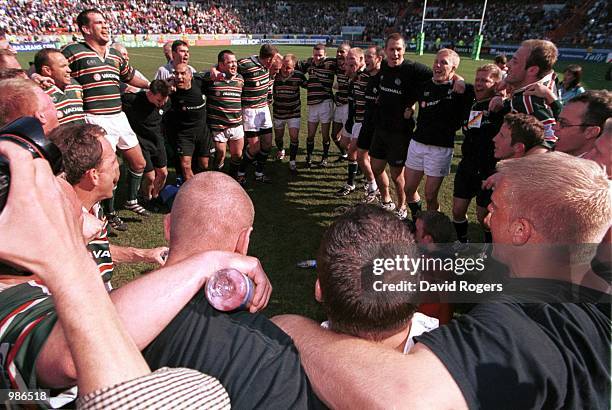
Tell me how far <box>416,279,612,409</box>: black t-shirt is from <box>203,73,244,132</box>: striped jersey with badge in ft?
20.4

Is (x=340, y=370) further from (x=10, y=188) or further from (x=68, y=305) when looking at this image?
(x=10, y=188)

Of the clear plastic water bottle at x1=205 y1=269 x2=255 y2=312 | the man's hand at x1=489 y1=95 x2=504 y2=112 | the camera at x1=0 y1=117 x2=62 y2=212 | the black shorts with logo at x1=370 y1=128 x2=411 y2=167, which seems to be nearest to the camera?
the camera at x1=0 y1=117 x2=62 y2=212

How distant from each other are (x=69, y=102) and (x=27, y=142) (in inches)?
182

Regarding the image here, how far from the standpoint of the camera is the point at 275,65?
7.45 metres

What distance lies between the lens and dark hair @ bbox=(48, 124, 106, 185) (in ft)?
9.08

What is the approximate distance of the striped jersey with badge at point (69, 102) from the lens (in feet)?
14.6

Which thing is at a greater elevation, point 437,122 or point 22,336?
point 437,122

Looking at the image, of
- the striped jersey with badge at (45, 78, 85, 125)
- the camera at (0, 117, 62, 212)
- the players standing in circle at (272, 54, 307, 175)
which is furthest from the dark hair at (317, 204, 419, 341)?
the players standing in circle at (272, 54, 307, 175)

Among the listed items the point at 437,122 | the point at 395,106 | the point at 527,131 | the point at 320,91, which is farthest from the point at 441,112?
the point at 320,91

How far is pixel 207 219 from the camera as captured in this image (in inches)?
54.7

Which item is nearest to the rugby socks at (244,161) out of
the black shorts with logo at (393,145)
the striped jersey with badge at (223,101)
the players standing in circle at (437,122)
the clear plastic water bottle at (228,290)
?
the striped jersey with badge at (223,101)

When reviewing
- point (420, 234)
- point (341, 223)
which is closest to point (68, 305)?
point (341, 223)

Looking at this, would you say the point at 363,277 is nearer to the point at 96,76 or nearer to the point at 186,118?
the point at 96,76

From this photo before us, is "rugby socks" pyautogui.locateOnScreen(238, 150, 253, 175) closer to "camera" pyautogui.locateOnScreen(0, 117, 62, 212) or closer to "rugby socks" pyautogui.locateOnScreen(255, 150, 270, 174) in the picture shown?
"rugby socks" pyautogui.locateOnScreen(255, 150, 270, 174)
